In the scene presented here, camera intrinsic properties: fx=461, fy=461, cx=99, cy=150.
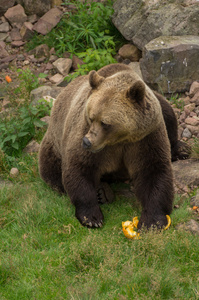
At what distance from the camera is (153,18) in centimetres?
764

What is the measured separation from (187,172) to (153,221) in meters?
1.13

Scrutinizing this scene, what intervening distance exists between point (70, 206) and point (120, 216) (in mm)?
565

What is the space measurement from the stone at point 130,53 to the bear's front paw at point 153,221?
4.17 m

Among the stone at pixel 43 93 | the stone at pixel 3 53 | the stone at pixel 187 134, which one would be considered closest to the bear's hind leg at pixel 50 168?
the stone at pixel 187 134

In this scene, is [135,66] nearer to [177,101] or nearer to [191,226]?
[177,101]

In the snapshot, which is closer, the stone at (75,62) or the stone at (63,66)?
the stone at (63,66)

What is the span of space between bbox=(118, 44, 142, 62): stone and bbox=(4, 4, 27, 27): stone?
2.64 m

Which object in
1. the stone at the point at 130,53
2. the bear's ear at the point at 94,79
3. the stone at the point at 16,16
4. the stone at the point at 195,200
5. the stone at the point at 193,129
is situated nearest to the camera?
the bear's ear at the point at 94,79

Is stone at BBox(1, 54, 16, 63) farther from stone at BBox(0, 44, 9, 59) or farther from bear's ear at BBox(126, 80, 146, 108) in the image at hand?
bear's ear at BBox(126, 80, 146, 108)

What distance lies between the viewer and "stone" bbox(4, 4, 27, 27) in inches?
382

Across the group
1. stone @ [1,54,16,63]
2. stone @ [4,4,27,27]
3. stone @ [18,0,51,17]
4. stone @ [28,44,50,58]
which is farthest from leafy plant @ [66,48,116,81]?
stone @ [4,4,27,27]

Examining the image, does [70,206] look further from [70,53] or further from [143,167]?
[70,53]

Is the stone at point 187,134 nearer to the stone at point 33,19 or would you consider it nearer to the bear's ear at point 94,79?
the bear's ear at point 94,79

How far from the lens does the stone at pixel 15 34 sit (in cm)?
958
